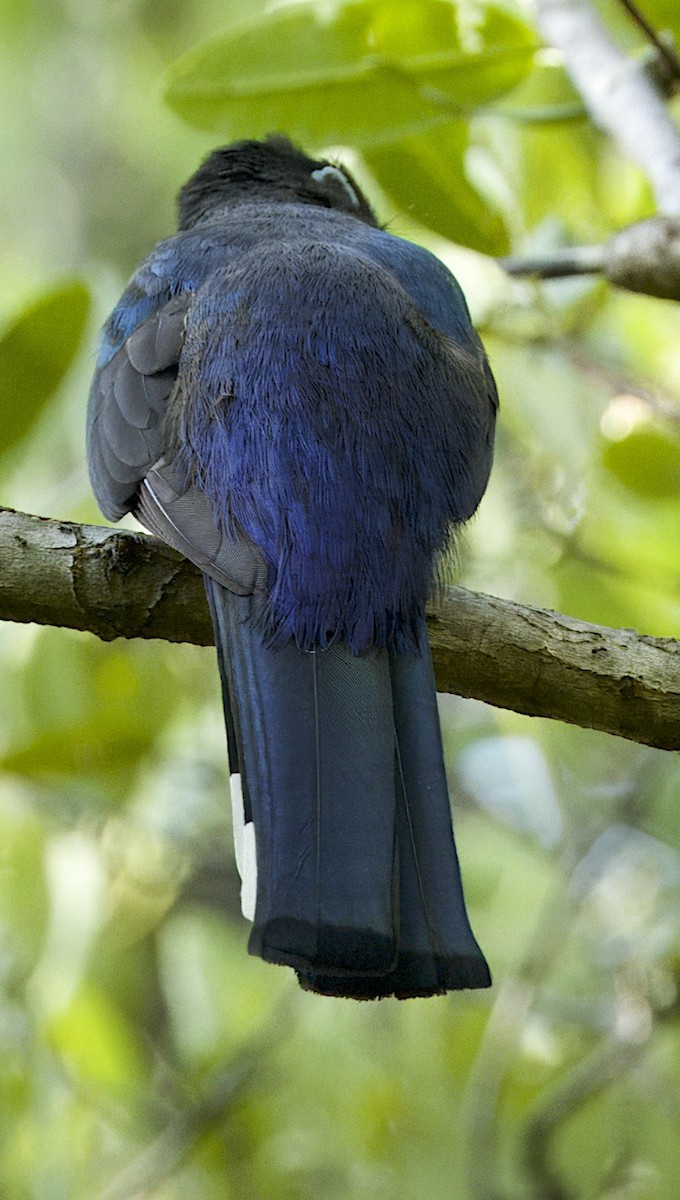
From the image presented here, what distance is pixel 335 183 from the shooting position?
162 inches

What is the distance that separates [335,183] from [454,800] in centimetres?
247

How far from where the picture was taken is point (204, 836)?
5125mm

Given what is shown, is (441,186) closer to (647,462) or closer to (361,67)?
(361,67)

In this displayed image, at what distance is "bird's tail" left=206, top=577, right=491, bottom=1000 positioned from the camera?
217cm

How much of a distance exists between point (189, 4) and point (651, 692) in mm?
6273

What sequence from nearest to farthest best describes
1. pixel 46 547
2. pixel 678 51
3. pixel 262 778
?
pixel 262 778
pixel 46 547
pixel 678 51

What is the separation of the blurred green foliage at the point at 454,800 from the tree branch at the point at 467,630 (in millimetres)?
1058

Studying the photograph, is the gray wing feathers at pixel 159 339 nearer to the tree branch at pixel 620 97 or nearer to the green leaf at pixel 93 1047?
the tree branch at pixel 620 97

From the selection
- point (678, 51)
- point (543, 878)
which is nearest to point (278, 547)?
point (678, 51)

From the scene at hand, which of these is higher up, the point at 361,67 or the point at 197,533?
the point at 361,67

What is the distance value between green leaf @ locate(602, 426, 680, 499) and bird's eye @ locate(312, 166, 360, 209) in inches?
42.0

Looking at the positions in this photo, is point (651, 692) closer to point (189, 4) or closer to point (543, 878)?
point (543, 878)

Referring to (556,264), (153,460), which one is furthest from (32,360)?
(556,264)

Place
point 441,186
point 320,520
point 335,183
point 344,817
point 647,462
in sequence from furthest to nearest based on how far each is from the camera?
point 335,183, point 647,462, point 441,186, point 320,520, point 344,817
